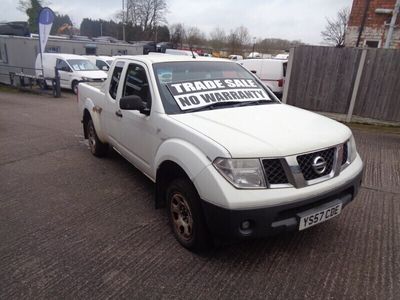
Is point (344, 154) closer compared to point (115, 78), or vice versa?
point (344, 154)

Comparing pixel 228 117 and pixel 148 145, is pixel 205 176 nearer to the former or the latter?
pixel 228 117

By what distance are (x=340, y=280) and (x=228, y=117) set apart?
172 centimetres

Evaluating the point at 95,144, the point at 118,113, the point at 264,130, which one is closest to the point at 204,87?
the point at 264,130

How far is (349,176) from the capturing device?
108 inches

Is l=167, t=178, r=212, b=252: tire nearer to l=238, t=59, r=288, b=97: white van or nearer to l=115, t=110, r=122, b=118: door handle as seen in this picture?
l=115, t=110, r=122, b=118: door handle

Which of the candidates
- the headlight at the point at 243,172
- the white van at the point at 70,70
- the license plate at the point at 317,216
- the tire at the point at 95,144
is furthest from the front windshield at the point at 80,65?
the license plate at the point at 317,216

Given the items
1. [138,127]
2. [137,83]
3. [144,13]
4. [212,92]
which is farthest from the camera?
[144,13]

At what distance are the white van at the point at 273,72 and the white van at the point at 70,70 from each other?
7120 millimetres

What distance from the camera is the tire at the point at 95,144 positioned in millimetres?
5285

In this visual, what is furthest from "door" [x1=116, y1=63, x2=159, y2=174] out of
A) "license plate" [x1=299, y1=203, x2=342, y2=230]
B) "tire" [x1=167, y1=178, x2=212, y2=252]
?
"license plate" [x1=299, y1=203, x2=342, y2=230]

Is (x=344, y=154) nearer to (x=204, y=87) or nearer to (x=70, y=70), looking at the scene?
(x=204, y=87)

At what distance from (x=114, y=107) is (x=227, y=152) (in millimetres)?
2446

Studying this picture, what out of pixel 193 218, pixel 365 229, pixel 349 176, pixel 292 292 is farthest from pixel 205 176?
pixel 365 229

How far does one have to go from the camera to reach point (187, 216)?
2824 mm
